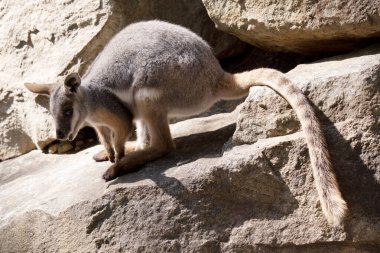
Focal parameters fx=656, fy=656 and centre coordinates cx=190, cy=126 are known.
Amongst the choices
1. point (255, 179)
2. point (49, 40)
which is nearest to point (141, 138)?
point (255, 179)

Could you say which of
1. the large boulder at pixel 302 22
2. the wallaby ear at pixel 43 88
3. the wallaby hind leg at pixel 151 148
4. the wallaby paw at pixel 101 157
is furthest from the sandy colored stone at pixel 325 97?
the wallaby ear at pixel 43 88

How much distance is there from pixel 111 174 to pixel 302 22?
1.63 meters

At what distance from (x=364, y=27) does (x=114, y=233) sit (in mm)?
2047

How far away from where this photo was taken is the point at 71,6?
5574 millimetres

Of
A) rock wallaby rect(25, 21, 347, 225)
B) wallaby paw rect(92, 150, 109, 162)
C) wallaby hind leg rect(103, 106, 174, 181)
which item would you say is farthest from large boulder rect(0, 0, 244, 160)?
wallaby hind leg rect(103, 106, 174, 181)

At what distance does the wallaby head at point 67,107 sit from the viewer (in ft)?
15.0

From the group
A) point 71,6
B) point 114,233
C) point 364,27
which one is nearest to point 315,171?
point 364,27

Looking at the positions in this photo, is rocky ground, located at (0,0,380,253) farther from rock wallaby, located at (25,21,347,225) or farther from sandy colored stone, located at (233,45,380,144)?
rock wallaby, located at (25,21,347,225)

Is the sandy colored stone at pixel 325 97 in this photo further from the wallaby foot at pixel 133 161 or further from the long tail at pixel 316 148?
the wallaby foot at pixel 133 161

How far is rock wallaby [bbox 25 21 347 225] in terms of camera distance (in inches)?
175

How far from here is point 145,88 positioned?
443 cm

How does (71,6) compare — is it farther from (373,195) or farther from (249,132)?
(373,195)

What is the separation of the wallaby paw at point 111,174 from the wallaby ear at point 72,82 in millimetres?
631

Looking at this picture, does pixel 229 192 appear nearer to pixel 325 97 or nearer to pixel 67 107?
A: pixel 325 97
